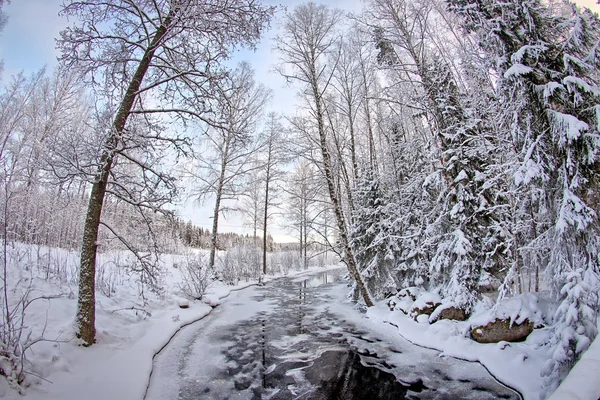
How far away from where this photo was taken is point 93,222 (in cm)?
432

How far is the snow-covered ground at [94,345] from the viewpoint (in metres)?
3.09

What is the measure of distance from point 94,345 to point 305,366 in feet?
10.7

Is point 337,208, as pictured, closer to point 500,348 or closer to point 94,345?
point 500,348

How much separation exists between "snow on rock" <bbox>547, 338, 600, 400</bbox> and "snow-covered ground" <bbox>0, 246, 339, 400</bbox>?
4.33m

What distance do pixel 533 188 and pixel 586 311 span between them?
1.61m

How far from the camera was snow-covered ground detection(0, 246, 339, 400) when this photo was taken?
10.2 ft

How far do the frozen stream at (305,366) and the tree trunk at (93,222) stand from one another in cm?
127

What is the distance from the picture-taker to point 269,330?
655 centimetres

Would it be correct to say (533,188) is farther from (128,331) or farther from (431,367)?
(128,331)

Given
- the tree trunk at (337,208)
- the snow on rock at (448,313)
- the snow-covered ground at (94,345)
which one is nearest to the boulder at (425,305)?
the snow on rock at (448,313)

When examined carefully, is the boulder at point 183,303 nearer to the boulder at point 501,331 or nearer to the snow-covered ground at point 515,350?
the snow-covered ground at point 515,350


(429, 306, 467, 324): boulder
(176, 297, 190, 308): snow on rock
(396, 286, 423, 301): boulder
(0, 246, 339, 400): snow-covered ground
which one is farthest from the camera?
(176, 297, 190, 308): snow on rock

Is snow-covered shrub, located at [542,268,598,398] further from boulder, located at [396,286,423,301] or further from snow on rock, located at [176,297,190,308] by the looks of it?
snow on rock, located at [176,297,190,308]

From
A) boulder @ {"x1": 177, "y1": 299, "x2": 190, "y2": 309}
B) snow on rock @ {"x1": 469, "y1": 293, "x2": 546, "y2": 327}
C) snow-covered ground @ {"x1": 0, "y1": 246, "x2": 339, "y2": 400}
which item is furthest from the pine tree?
boulder @ {"x1": 177, "y1": 299, "x2": 190, "y2": 309}
